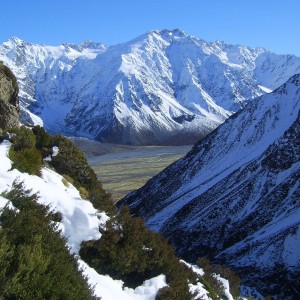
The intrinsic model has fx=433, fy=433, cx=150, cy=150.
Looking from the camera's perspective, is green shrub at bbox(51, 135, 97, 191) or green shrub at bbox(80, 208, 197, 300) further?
green shrub at bbox(51, 135, 97, 191)

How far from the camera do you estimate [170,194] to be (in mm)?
80375

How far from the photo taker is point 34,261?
7.93 metres

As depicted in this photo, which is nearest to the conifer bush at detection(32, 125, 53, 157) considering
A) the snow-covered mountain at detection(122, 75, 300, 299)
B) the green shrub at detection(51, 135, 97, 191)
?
the green shrub at detection(51, 135, 97, 191)

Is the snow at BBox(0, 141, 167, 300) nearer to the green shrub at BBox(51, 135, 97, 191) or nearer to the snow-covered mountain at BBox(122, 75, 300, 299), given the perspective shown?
the green shrub at BBox(51, 135, 97, 191)

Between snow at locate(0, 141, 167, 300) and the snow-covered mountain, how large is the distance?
103 feet

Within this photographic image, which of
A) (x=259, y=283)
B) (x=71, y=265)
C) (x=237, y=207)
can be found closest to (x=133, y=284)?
(x=71, y=265)

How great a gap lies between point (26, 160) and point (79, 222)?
10.3ft

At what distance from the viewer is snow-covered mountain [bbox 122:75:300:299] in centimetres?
4603

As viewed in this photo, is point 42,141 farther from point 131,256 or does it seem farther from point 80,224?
point 131,256

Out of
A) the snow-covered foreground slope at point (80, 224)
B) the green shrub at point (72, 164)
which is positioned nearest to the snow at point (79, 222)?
the snow-covered foreground slope at point (80, 224)

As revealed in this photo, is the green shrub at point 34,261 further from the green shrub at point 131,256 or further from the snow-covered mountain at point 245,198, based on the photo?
the snow-covered mountain at point 245,198

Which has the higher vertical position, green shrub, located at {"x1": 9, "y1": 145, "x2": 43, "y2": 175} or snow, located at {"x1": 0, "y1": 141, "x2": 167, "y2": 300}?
green shrub, located at {"x1": 9, "y1": 145, "x2": 43, "y2": 175}

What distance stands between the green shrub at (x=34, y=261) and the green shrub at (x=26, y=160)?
249cm

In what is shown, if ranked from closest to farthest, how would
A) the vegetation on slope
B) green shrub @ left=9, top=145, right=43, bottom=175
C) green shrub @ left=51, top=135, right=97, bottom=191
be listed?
the vegetation on slope < green shrub @ left=9, top=145, right=43, bottom=175 < green shrub @ left=51, top=135, right=97, bottom=191
